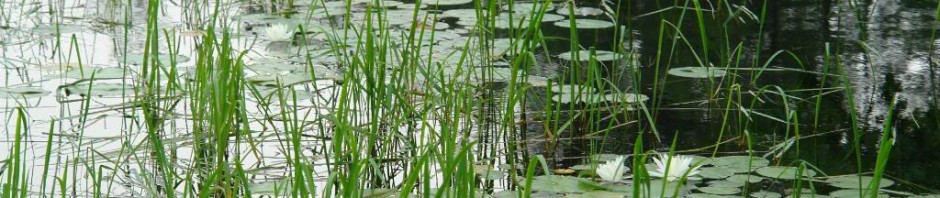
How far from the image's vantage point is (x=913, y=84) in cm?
343

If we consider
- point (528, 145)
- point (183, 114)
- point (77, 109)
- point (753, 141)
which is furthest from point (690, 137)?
point (77, 109)

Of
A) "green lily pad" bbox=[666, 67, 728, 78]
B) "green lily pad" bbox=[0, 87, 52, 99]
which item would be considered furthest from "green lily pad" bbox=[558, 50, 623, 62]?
"green lily pad" bbox=[0, 87, 52, 99]

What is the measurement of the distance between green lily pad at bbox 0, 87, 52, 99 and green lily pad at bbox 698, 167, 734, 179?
1.75m

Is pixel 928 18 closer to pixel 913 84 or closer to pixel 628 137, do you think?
pixel 913 84

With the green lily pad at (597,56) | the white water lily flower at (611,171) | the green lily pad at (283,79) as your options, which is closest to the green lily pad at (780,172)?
the white water lily flower at (611,171)

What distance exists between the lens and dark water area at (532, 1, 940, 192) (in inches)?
114

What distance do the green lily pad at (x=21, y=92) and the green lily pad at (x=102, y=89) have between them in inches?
2.7

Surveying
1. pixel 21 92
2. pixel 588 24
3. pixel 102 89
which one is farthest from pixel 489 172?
pixel 588 24

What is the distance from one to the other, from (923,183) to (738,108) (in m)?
0.64

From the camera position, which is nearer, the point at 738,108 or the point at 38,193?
the point at 38,193

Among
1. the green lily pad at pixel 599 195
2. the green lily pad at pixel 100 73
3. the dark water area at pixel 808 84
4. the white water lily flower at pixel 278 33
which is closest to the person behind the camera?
the green lily pad at pixel 599 195

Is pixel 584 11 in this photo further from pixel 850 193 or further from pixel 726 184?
pixel 850 193

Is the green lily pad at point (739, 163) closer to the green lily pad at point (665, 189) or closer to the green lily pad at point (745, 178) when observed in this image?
the green lily pad at point (745, 178)

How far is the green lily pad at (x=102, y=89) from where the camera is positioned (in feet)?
11.4
